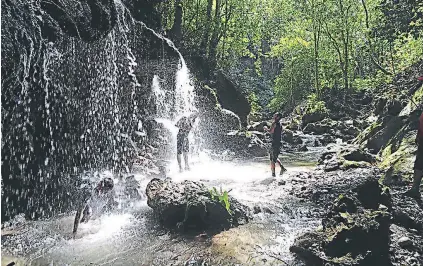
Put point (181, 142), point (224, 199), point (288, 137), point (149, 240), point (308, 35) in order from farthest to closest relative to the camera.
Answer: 1. point (308, 35)
2. point (288, 137)
3. point (181, 142)
4. point (224, 199)
5. point (149, 240)

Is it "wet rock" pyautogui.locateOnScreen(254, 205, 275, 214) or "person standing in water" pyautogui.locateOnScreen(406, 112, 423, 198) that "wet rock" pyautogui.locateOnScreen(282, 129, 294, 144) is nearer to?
"person standing in water" pyautogui.locateOnScreen(406, 112, 423, 198)

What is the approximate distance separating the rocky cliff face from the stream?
4.32ft

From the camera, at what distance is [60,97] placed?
32.3 feet

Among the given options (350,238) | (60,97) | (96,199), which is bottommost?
(350,238)

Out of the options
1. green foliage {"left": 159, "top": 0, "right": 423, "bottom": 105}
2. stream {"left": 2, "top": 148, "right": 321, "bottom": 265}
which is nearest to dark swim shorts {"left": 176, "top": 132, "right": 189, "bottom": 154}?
stream {"left": 2, "top": 148, "right": 321, "bottom": 265}

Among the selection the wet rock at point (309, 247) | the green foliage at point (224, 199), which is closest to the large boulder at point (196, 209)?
the green foliage at point (224, 199)

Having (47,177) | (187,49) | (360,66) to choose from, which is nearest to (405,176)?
(47,177)

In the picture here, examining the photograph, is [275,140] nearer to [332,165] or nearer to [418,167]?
[332,165]

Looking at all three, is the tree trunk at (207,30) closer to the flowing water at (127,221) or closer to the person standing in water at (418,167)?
the flowing water at (127,221)

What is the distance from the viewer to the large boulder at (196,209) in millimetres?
6602

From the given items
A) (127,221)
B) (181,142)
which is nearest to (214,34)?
(181,142)

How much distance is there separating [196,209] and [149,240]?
1.04m

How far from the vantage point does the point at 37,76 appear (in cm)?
877

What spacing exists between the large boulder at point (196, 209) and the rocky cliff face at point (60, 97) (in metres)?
3.01
